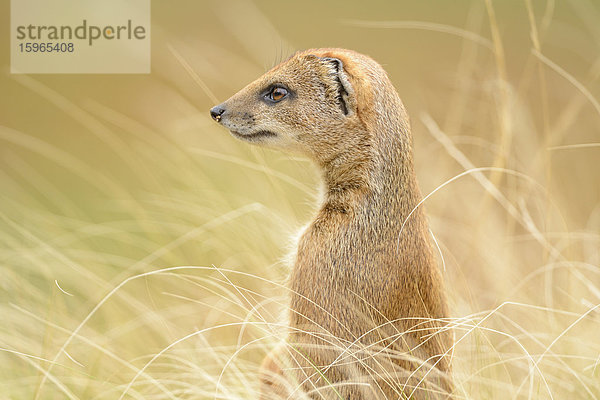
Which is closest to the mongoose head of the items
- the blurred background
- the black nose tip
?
the black nose tip

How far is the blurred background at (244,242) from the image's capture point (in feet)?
10.0

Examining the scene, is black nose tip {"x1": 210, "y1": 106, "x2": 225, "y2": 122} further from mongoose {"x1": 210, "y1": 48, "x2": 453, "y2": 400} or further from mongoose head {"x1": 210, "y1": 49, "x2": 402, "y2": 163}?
mongoose {"x1": 210, "y1": 48, "x2": 453, "y2": 400}

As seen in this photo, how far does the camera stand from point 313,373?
2.49 m

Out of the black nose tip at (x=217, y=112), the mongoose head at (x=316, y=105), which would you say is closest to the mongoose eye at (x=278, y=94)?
the mongoose head at (x=316, y=105)

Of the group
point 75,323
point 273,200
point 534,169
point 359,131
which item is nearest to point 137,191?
point 273,200

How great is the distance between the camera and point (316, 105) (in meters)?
2.68

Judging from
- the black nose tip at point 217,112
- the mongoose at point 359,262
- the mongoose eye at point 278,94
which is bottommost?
the mongoose at point 359,262

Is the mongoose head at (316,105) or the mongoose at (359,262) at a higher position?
the mongoose head at (316,105)

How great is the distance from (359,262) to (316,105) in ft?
1.93

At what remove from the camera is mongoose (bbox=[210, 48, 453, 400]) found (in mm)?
2447

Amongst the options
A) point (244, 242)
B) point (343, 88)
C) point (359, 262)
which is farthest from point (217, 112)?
point (244, 242)

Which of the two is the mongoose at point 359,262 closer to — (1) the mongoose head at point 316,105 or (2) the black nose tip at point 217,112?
(1) the mongoose head at point 316,105

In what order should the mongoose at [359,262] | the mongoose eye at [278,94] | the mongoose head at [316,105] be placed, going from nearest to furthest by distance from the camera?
the mongoose at [359,262], the mongoose head at [316,105], the mongoose eye at [278,94]

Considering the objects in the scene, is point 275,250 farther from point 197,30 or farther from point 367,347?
point 197,30
